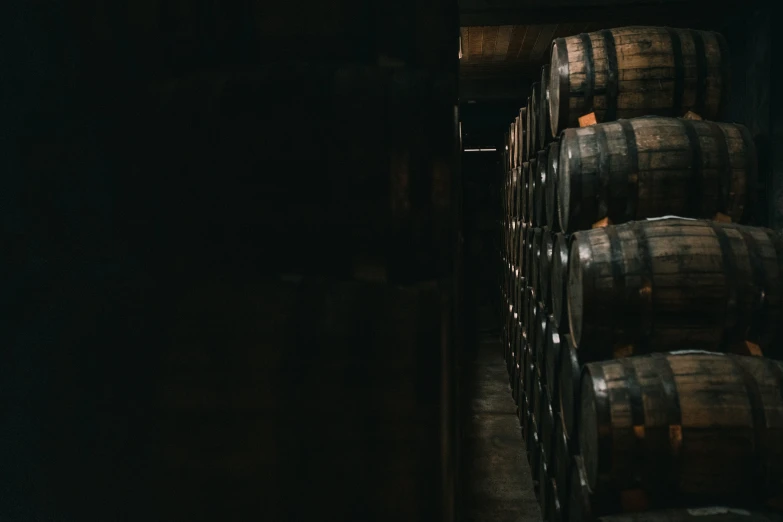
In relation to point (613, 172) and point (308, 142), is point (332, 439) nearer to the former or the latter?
point (308, 142)

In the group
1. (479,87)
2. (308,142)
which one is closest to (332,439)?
(308,142)

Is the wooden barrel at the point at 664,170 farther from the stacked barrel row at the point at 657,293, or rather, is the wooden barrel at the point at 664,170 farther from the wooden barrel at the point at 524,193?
the wooden barrel at the point at 524,193

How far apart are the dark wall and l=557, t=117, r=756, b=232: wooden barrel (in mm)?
1987

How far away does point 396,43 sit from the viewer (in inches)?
65.9

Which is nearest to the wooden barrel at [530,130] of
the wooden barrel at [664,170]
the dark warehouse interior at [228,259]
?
the wooden barrel at [664,170]

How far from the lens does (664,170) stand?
10.8 ft

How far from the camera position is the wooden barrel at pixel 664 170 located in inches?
130

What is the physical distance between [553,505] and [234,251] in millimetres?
3515

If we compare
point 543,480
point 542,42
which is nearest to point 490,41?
point 542,42

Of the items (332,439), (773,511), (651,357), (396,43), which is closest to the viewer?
(396,43)

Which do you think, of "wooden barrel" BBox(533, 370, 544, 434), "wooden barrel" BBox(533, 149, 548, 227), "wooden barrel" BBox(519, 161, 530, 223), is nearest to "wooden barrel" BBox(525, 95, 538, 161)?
"wooden barrel" BBox(519, 161, 530, 223)

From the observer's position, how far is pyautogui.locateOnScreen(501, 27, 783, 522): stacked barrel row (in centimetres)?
274

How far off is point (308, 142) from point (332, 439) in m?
0.91

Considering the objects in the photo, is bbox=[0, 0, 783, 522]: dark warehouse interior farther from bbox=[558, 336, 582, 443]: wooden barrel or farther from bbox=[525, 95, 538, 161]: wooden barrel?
bbox=[525, 95, 538, 161]: wooden barrel
